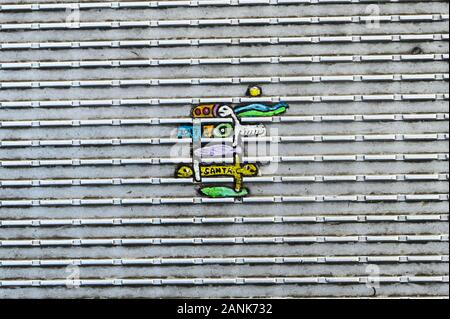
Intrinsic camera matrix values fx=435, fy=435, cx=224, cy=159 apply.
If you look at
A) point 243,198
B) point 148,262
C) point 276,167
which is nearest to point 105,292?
point 148,262

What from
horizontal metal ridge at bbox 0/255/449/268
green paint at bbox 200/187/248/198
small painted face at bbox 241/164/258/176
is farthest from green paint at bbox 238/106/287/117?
horizontal metal ridge at bbox 0/255/449/268

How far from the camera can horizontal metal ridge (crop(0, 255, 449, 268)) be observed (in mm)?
6477

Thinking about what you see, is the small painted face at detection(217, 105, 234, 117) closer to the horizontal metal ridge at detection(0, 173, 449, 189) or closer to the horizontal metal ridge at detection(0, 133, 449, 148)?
the horizontal metal ridge at detection(0, 133, 449, 148)

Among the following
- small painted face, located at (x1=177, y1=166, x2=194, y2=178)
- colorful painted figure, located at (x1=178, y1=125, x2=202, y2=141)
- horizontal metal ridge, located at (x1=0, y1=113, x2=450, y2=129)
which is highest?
horizontal metal ridge, located at (x1=0, y1=113, x2=450, y2=129)

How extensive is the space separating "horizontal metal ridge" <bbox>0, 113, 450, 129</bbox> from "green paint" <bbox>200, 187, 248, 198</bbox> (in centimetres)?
102

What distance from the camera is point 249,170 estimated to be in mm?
6535

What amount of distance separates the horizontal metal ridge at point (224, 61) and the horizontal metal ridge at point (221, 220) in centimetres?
231

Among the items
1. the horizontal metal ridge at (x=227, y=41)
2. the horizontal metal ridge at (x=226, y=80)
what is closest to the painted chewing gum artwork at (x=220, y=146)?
the horizontal metal ridge at (x=226, y=80)

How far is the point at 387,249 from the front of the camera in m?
6.52

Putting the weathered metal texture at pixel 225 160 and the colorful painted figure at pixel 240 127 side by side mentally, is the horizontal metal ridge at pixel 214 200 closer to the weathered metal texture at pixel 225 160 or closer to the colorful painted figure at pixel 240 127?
the weathered metal texture at pixel 225 160

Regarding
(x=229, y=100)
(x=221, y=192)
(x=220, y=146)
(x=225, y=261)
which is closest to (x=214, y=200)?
(x=221, y=192)

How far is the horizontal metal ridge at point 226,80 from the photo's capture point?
20.9 feet

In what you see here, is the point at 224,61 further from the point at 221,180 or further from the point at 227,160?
the point at 221,180

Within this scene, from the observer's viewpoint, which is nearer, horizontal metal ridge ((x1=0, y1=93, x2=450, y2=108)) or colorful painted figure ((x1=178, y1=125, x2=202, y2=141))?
horizontal metal ridge ((x1=0, y1=93, x2=450, y2=108))
